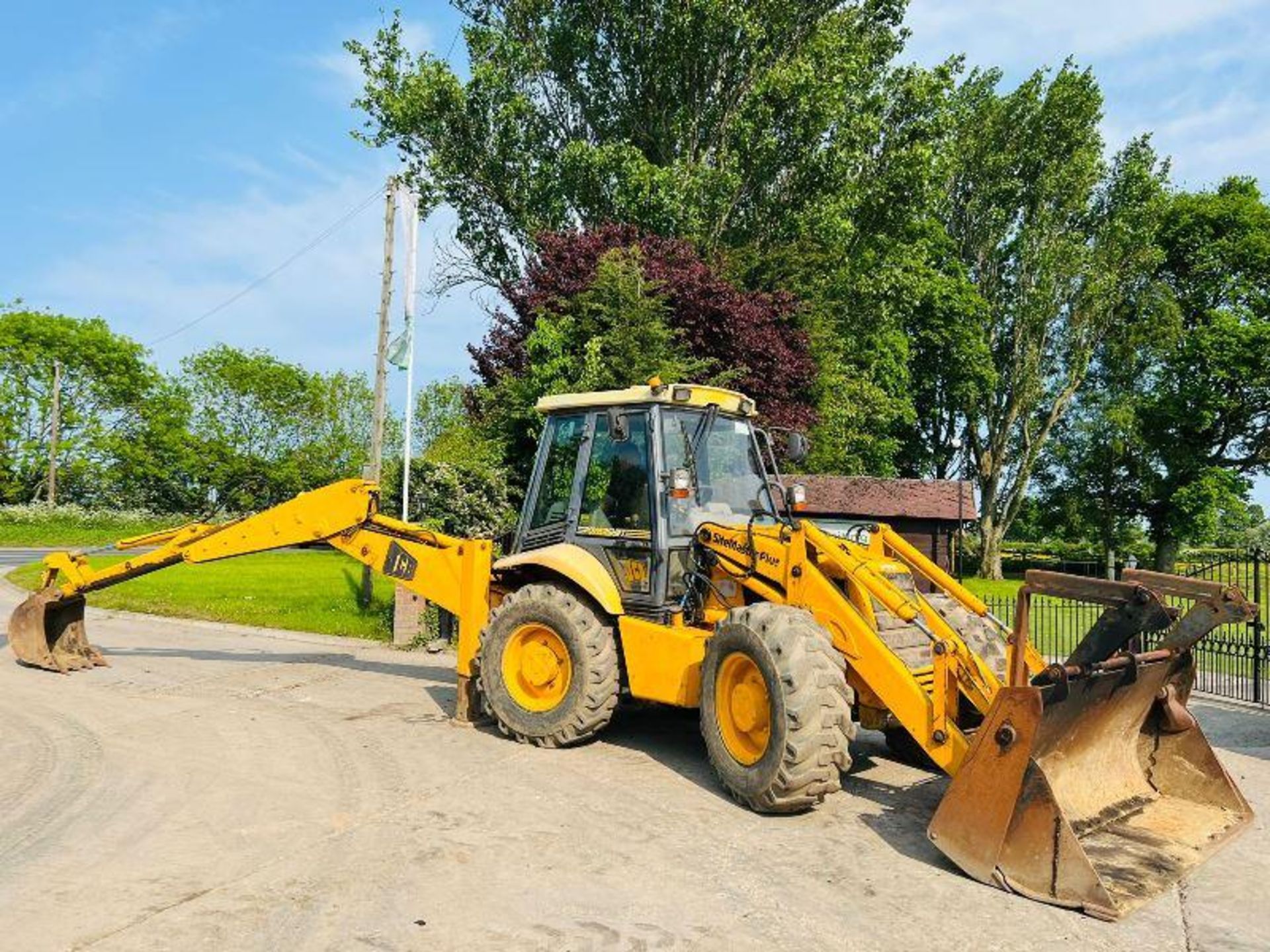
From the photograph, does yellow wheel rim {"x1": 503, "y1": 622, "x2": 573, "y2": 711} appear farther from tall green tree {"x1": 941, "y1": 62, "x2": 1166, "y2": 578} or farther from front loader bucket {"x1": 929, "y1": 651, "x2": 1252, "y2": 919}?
tall green tree {"x1": 941, "y1": 62, "x2": 1166, "y2": 578}

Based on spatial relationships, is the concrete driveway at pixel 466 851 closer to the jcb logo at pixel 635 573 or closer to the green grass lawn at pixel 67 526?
the jcb logo at pixel 635 573

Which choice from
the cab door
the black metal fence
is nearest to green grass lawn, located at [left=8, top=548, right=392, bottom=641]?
the cab door

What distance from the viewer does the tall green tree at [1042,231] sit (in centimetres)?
3183

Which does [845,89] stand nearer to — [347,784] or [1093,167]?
[1093,167]

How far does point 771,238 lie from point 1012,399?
1554 cm

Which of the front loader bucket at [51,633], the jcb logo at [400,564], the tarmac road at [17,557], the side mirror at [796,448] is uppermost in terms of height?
the side mirror at [796,448]

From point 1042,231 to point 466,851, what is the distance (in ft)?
106

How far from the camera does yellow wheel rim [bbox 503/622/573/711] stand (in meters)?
7.53

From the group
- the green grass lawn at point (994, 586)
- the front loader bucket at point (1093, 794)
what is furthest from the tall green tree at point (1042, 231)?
the front loader bucket at point (1093, 794)

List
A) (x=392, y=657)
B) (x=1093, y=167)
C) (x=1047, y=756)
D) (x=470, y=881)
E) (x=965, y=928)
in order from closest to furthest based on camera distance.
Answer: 1. (x=965, y=928)
2. (x=470, y=881)
3. (x=1047, y=756)
4. (x=392, y=657)
5. (x=1093, y=167)

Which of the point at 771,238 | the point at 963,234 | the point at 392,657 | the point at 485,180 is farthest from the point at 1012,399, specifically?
the point at 392,657

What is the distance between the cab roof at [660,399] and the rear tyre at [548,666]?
1.48m

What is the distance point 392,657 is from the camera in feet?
41.0

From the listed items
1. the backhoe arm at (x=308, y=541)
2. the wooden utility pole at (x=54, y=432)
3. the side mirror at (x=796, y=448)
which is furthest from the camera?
the wooden utility pole at (x=54, y=432)
